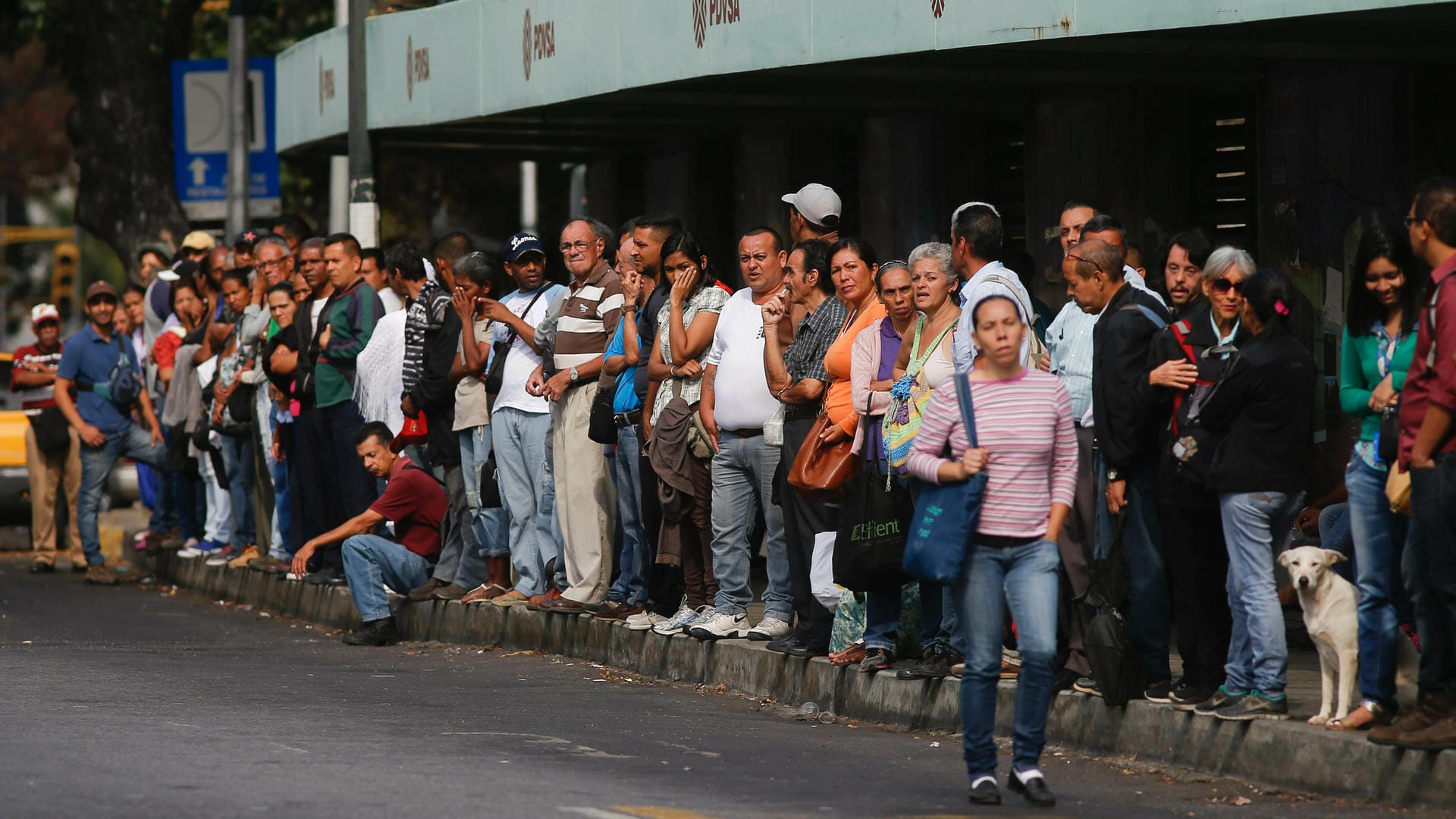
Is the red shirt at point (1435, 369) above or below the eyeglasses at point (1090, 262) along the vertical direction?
below

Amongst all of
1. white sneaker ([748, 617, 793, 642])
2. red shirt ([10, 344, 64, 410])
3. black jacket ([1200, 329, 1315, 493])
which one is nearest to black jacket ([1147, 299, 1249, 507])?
black jacket ([1200, 329, 1315, 493])

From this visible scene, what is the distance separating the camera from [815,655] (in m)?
10.4

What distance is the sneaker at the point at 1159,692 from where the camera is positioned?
28.4 feet

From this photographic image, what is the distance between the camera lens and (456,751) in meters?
8.57

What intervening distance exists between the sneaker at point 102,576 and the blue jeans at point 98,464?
13cm

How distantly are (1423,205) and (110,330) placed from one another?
42.2 ft

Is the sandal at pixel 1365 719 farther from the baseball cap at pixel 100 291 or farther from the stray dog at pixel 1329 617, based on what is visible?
the baseball cap at pixel 100 291

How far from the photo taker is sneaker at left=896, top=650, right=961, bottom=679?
953 cm

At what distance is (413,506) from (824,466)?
13.7ft

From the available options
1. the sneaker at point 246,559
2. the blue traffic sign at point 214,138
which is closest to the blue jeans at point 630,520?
the sneaker at point 246,559

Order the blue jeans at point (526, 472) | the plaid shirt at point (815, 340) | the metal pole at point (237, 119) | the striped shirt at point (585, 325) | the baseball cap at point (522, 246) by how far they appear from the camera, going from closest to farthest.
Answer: the plaid shirt at point (815, 340) → the striped shirt at point (585, 325) → the blue jeans at point (526, 472) → the baseball cap at point (522, 246) → the metal pole at point (237, 119)

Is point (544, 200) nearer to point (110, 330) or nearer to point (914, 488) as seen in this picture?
point (110, 330)

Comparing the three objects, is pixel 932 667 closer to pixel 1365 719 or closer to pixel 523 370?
pixel 1365 719

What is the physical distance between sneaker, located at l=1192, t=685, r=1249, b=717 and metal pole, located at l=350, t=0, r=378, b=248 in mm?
9799
